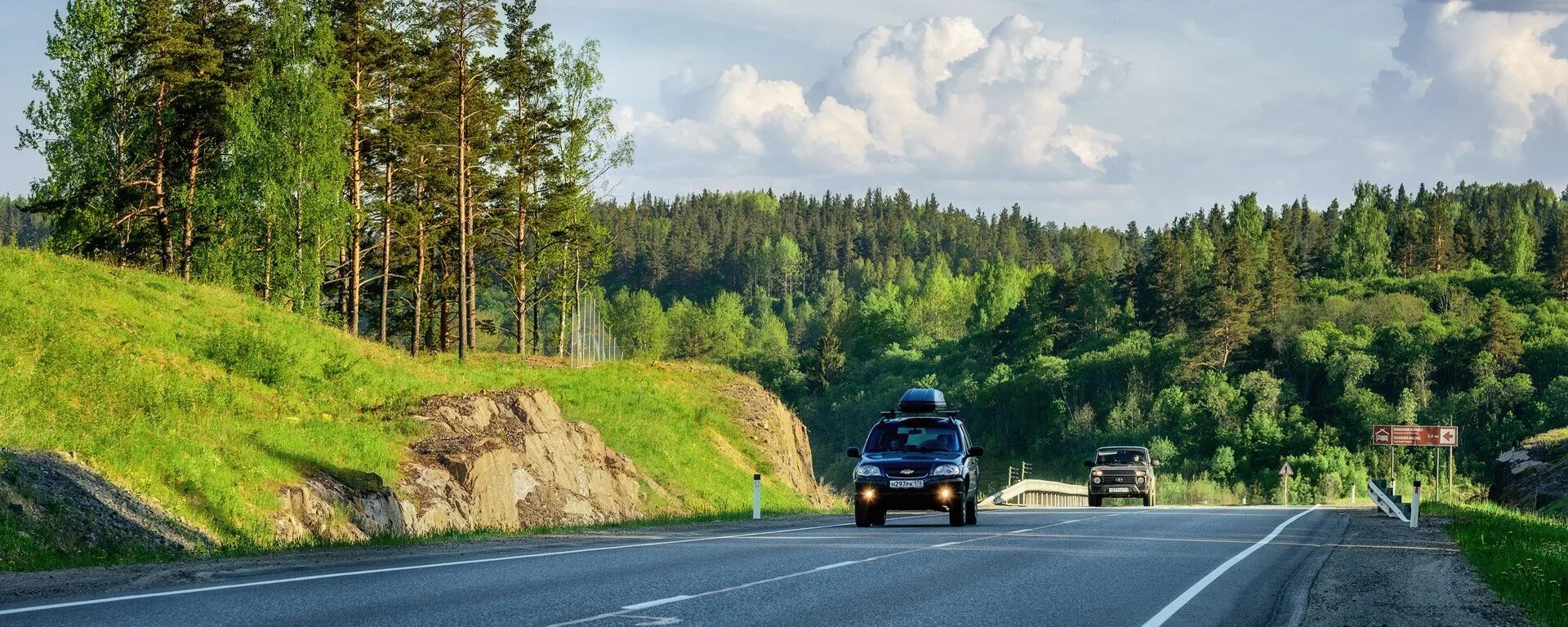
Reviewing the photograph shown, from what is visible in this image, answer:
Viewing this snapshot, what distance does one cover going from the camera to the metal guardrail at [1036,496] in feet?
150

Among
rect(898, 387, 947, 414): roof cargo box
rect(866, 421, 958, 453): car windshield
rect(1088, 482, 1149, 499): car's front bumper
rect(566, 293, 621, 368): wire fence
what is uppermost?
rect(566, 293, 621, 368): wire fence

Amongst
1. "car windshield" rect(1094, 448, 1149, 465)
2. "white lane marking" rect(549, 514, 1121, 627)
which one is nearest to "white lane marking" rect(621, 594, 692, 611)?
"white lane marking" rect(549, 514, 1121, 627)

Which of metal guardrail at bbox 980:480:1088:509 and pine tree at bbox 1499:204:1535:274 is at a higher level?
pine tree at bbox 1499:204:1535:274

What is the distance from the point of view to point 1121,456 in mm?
46594

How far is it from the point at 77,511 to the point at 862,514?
40.9ft

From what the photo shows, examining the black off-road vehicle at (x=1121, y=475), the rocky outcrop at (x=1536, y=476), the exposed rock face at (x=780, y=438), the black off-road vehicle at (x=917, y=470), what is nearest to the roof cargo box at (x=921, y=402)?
the black off-road vehicle at (x=917, y=470)

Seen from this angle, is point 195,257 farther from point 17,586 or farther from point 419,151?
point 17,586

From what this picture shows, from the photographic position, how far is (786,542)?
1861 cm

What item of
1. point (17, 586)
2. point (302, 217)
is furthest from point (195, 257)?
point (17, 586)

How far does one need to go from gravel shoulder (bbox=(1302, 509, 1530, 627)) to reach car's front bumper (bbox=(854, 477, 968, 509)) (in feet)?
20.7

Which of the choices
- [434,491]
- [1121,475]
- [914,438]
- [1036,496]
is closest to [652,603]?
[914,438]

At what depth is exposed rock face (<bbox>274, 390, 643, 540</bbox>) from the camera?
25.2 m

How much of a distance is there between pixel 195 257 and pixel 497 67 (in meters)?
13.6

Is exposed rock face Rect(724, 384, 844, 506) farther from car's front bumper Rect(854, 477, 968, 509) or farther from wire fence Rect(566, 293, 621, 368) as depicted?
car's front bumper Rect(854, 477, 968, 509)
